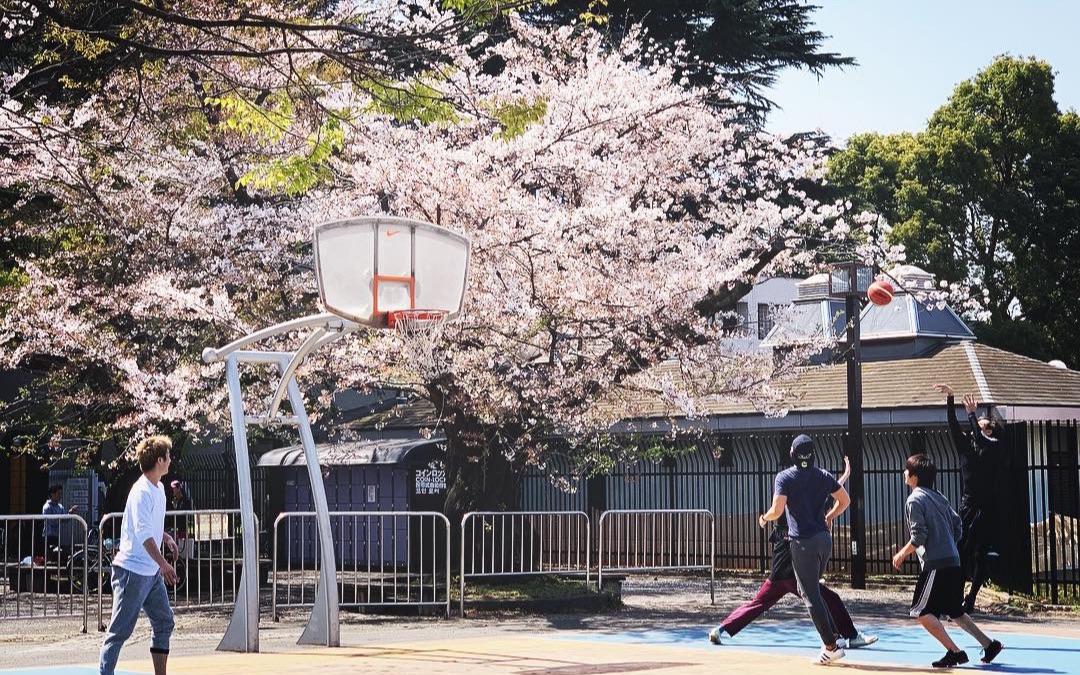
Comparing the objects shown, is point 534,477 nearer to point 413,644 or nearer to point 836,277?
point 836,277

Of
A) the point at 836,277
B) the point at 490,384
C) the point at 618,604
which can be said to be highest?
the point at 836,277

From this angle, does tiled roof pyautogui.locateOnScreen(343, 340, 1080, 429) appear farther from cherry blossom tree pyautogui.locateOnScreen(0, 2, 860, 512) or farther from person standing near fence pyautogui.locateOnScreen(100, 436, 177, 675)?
person standing near fence pyautogui.locateOnScreen(100, 436, 177, 675)

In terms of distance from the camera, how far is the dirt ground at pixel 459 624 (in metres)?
15.0

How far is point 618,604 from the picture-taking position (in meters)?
19.4

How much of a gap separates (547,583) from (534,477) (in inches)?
368

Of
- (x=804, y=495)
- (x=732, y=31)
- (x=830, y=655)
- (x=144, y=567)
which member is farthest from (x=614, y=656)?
(x=732, y=31)

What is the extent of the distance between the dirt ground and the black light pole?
90 cm

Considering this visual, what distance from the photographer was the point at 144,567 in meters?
10.6

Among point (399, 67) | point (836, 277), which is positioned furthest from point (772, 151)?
Result: point (399, 67)

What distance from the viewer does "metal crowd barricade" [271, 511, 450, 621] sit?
A: 17500 millimetres

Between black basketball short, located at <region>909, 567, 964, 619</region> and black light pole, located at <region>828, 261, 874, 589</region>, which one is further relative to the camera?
black light pole, located at <region>828, 261, 874, 589</region>

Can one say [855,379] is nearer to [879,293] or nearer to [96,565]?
[879,293]

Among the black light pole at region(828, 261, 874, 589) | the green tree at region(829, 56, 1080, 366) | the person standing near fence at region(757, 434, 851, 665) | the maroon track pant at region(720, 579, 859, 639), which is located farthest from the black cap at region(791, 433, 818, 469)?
the green tree at region(829, 56, 1080, 366)

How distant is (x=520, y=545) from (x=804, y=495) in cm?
734
